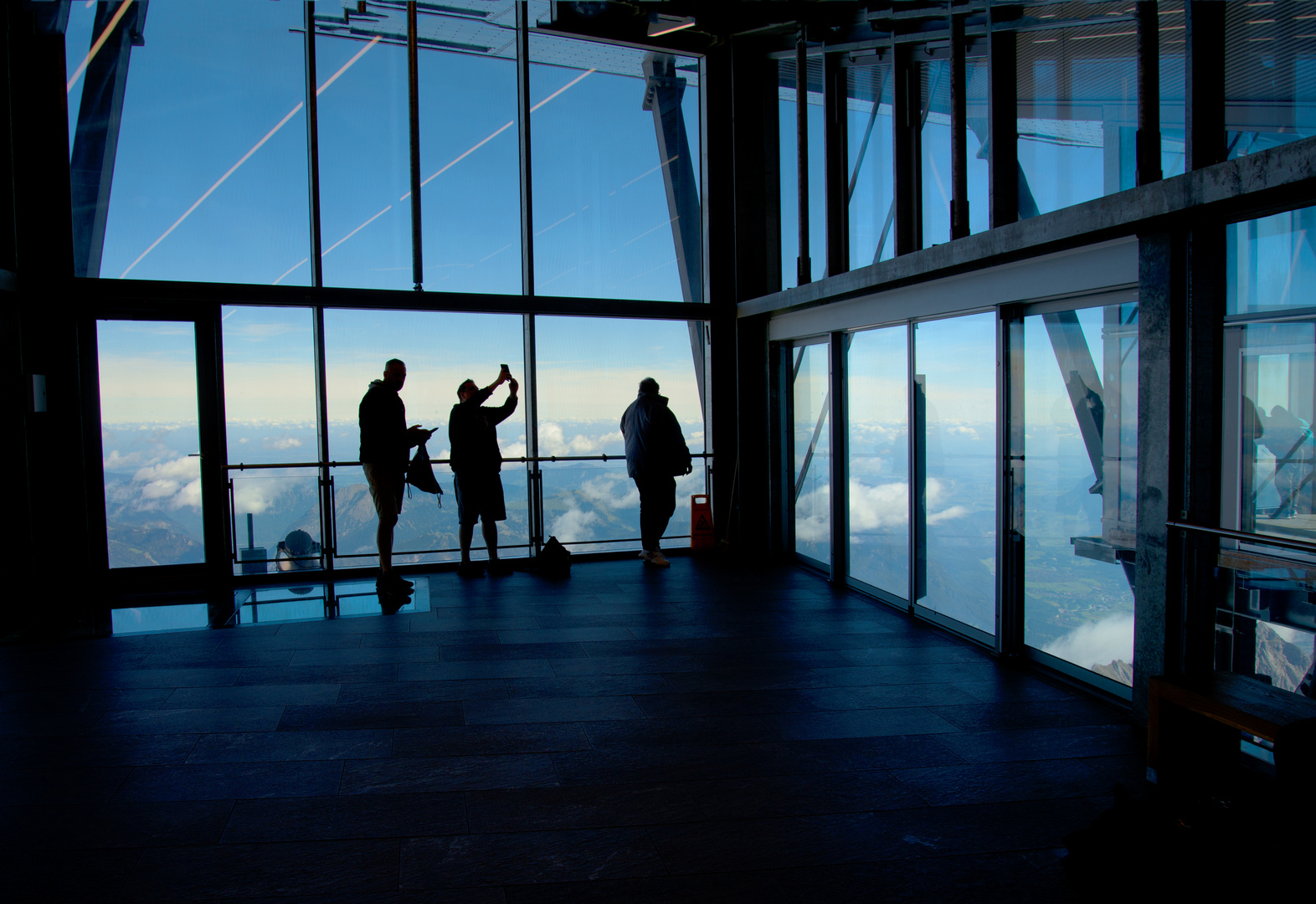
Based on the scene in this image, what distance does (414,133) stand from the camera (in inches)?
296

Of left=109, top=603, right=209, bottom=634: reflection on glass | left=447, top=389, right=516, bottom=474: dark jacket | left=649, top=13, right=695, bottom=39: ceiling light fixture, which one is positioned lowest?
left=109, top=603, right=209, bottom=634: reflection on glass

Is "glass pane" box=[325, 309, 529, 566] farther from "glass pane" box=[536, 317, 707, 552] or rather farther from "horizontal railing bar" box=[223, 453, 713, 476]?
"glass pane" box=[536, 317, 707, 552]

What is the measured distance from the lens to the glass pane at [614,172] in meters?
7.90

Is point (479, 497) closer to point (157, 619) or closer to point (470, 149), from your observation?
point (157, 619)

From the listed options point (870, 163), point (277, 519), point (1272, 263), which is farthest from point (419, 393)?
point (1272, 263)

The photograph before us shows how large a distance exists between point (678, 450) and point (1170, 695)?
16.3 feet

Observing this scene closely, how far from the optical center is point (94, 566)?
677 centimetres

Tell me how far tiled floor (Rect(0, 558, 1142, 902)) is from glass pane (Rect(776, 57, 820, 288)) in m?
3.45

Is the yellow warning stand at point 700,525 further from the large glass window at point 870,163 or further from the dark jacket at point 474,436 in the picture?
the large glass window at point 870,163

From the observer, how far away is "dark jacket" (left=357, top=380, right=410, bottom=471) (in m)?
6.46

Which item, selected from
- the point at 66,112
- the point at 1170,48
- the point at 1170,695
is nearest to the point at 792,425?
the point at 1170,48

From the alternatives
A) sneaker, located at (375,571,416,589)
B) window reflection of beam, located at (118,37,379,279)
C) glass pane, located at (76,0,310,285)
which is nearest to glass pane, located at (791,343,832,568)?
sneaker, located at (375,571,416,589)

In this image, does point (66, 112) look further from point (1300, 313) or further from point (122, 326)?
point (1300, 313)

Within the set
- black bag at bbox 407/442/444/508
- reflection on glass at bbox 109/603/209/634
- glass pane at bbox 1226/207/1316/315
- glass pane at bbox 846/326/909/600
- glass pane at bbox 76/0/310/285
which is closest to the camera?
glass pane at bbox 1226/207/1316/315
